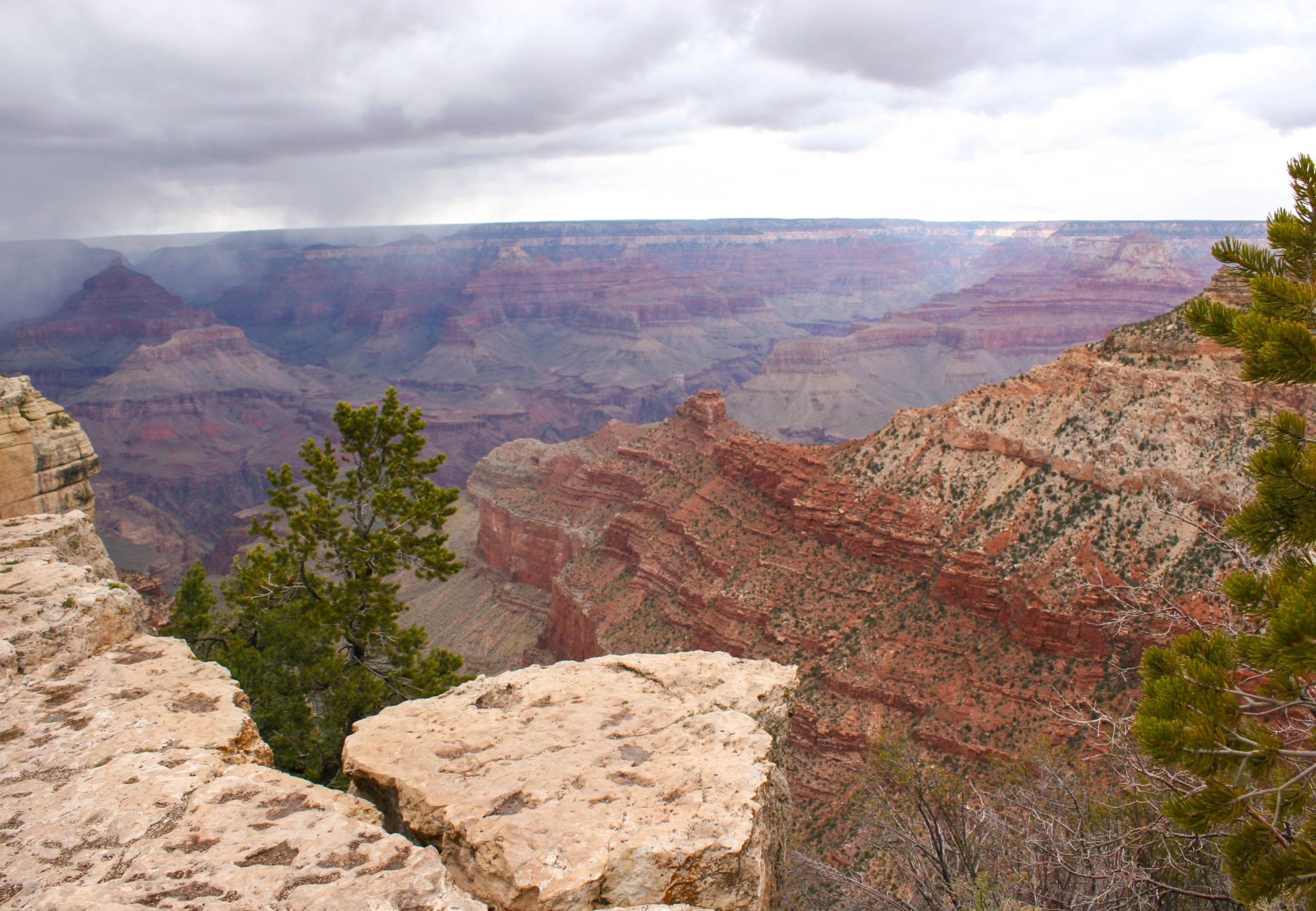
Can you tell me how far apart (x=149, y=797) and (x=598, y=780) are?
4287 millimetres

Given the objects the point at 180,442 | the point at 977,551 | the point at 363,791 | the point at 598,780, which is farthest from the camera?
the point at 180,442

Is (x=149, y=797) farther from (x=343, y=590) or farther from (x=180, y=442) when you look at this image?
(x=180, y=442)

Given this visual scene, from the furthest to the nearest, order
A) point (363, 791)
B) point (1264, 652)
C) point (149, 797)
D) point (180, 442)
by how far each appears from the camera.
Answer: point (180, 442) < point (363, 791) < point (1264, 652) < point (149, 797)

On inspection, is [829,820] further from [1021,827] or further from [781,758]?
[781,758]

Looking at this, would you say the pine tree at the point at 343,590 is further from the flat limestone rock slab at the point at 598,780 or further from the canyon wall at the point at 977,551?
the canyon wall at the point at 977,551

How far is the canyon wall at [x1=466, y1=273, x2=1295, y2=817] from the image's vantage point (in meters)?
28.0

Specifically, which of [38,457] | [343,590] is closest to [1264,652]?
[343,590]

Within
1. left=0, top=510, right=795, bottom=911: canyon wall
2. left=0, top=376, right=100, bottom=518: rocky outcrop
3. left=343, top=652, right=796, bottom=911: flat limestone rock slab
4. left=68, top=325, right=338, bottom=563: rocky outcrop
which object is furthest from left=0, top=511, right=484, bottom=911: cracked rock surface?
left=68, top=325, right=338, bottom=563: rocky outcrop

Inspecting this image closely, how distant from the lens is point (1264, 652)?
737 centimetres

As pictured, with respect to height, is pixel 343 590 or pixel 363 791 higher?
pixel 363 791

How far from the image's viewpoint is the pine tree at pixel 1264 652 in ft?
24.1

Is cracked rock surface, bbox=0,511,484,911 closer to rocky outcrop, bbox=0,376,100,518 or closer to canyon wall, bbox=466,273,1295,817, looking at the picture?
rocky outcrop, bbox=0,376,100,518

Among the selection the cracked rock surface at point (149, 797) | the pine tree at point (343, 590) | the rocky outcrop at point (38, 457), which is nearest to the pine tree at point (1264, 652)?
the cracked rock surface at point (149, 797)

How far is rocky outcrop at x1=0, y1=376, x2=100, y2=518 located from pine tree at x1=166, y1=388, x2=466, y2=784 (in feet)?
14.6
